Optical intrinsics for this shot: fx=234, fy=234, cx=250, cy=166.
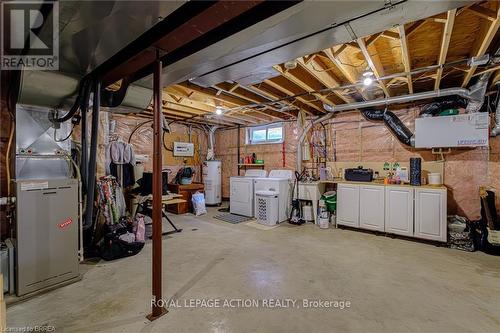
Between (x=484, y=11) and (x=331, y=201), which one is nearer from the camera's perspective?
(x=484, y=11)

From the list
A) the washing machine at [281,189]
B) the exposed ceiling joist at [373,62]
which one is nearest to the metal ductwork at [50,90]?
the exposed ceiling joist at [373,62]

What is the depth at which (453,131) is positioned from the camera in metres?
3.66

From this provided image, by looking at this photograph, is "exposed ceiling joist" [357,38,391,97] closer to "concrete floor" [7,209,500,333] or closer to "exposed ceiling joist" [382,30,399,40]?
"exposed ceiling joist" [382,30,399,40]

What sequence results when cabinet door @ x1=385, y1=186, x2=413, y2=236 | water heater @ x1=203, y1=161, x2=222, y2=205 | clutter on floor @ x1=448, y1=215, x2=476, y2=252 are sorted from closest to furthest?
1. clutter on floor @ x1=448, y1=215, x2=476, y2=252
2. cabinet door @ x1=385, y1=186, x2=413, y2=236
3. water heater @ x1=203, y1=161, x2=222, y2=205

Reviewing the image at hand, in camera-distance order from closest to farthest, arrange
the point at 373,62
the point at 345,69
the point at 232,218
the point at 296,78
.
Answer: the point at 373,62
the point at 345,69
the point at 296,78
the point at 232,218

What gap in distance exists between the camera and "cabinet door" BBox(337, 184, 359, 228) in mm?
4340

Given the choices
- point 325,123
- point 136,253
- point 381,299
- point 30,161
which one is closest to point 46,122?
point 30,161

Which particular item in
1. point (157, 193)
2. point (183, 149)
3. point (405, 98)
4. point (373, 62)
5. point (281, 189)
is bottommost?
point (281, 189)

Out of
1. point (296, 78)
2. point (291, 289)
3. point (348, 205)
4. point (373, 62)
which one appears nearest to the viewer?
point (291, 289)

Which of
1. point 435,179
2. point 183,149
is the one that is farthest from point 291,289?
point 183,149

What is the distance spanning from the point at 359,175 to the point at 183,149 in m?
4.65

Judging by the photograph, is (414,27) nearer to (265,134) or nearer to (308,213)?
(308,213)

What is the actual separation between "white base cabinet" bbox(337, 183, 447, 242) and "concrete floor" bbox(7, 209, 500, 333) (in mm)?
300

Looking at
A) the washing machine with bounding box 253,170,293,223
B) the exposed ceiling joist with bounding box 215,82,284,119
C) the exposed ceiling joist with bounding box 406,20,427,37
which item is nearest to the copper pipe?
the exposed ceiling joist with bounding box 215,82,284,119
